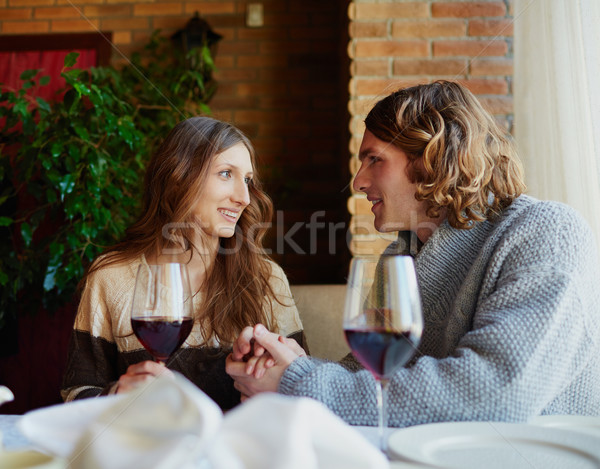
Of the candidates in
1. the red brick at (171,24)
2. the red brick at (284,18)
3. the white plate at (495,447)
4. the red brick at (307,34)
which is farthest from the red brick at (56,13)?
the white plate at (495,447)

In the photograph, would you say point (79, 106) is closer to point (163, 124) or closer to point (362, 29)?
point (163, 124)

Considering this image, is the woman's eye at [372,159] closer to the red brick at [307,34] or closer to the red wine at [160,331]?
the red wine at [160,331]

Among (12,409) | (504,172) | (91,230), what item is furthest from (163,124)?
(504,172)

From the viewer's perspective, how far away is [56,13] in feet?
11.8

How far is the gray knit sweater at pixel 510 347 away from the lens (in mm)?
805

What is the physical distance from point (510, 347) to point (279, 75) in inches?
119

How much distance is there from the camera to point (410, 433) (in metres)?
0.64

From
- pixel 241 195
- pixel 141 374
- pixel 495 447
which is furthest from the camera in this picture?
pixel 241 195

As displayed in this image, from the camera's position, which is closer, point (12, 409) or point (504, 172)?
point (504, 172)

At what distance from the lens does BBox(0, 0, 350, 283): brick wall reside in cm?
359

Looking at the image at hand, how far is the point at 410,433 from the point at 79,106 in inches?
89.7

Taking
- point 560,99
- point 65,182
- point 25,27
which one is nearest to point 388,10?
point 560,99

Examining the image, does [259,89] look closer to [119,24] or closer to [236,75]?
[236,75]

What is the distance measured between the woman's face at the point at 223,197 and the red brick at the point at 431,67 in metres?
0.94
